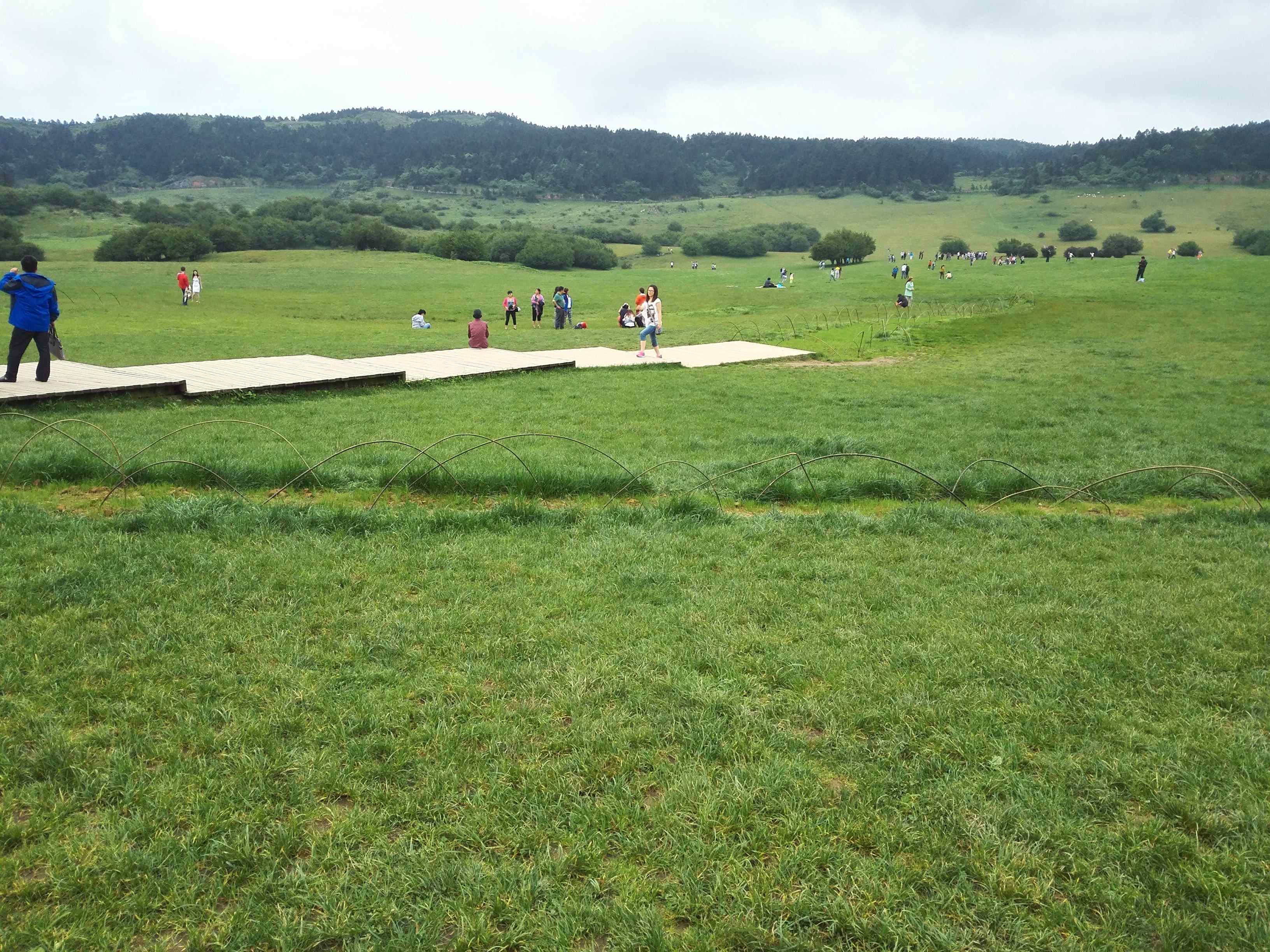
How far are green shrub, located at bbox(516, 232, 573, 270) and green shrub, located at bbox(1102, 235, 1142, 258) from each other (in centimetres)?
5083

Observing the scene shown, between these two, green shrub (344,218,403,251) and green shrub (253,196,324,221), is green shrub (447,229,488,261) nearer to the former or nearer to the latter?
green shrub (344,218,403,251)

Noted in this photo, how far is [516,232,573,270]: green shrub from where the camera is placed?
247ft

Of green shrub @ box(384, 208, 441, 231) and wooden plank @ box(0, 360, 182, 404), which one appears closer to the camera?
wooden plank @ box(0, 360, 182, 404)

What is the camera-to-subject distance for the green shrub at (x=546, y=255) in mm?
75438

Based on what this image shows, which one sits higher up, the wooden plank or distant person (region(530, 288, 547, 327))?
distant person (region(530, 288, 547, 327))

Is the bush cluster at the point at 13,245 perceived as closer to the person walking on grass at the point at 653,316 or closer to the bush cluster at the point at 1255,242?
the person walking on grass at the point at 653,316

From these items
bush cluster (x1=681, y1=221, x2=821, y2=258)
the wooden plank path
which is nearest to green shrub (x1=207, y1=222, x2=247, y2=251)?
bush cluster (x1=681, y1=221, x2=821, y2=258)

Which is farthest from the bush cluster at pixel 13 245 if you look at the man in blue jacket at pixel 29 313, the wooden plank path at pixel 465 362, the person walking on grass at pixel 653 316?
the person walking on grass at pixel 653 316

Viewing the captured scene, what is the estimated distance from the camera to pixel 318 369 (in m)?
16.4

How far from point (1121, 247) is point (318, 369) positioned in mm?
87023

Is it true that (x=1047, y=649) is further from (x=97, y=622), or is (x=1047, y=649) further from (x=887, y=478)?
(x=97, y=622)

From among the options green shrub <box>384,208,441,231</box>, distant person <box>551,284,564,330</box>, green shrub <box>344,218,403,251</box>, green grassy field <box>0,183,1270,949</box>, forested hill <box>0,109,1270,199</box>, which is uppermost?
forested hill <box>0,109,1270,199</box>

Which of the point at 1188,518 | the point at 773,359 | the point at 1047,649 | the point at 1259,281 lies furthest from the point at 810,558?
the point at 1259,281

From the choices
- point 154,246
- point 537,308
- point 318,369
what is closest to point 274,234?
point 154,246
